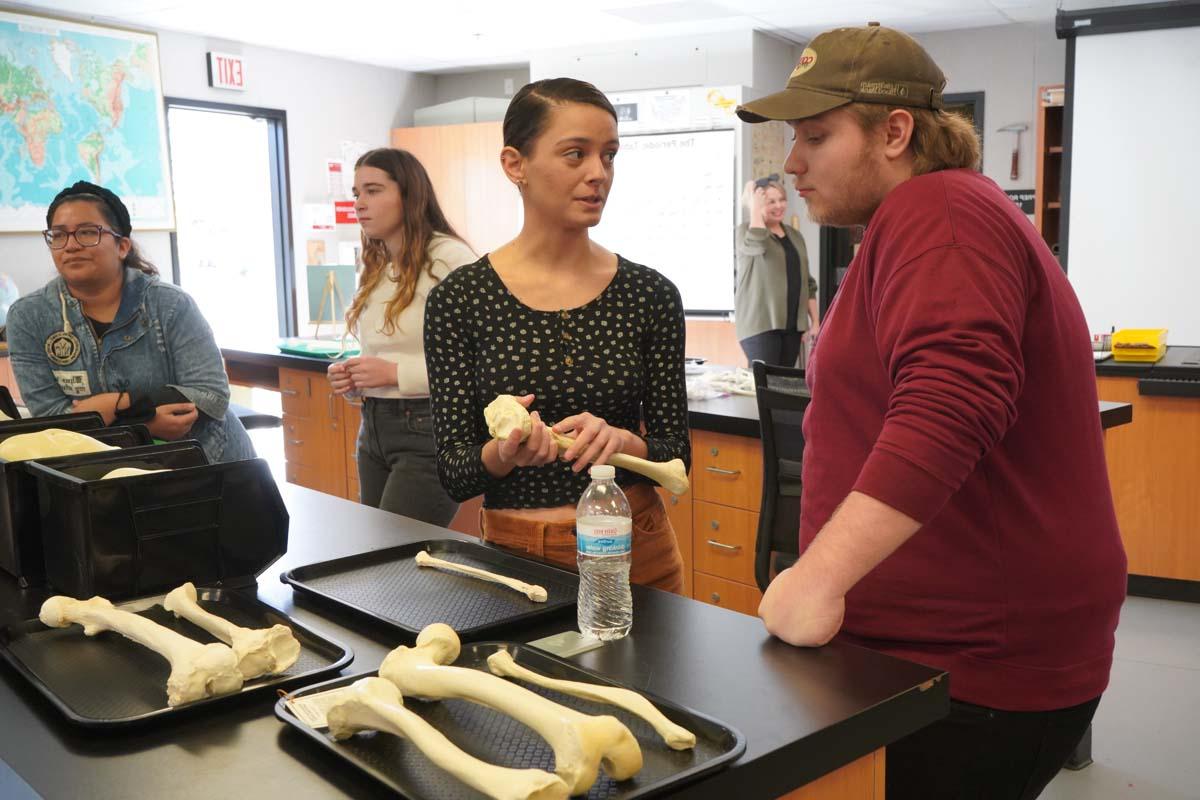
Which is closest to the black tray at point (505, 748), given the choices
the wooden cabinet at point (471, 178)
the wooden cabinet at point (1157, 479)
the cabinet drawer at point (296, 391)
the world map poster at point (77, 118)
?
the wooden cabinet at point (1157, 479)

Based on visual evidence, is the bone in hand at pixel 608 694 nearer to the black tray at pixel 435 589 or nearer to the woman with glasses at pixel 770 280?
the black tray at pixel 435 589

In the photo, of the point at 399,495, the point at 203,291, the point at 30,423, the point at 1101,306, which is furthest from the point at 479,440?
the point at 203,291

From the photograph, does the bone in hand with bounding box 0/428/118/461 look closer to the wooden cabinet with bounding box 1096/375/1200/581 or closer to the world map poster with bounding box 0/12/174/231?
the wooden cabinet with bounding box 1096/375/1200/581

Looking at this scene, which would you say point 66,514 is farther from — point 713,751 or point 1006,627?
point 1006,627

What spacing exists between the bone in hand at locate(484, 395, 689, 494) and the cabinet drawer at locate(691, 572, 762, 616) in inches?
67.7

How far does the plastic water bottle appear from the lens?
3.93ft

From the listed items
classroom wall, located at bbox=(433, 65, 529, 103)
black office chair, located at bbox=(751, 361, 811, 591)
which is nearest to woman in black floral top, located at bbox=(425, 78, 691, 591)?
black office chair, located at bbox=(751, 361, 811, 591)

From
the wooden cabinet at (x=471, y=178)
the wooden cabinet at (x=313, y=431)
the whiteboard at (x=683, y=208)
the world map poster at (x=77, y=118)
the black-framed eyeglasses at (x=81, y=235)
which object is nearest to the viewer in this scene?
the black-framed eyeglasses at (x=81, y=235)

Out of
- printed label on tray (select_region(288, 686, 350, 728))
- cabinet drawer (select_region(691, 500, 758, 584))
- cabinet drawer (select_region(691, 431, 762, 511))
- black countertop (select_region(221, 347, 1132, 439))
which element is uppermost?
printed label on tray (select_region(288, 686, 350, 728))

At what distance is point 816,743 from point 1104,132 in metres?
5.46

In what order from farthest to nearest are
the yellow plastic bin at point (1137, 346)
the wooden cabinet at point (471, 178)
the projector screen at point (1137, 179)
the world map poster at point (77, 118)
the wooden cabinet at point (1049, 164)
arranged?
the wooden cabinet at point (471, 178) < the wooden cabinet at point (1049, 164) < the world map poster at point (77, 118) < the projector screen at point (1137, 179) < the yellow plastic bin at point (1137, 346)

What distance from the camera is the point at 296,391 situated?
4695mm

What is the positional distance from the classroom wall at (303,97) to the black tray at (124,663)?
5.87 meters

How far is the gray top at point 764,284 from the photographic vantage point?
5.90 meters
